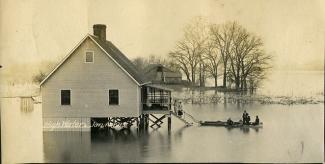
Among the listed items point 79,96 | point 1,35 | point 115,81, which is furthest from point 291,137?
point 1,35

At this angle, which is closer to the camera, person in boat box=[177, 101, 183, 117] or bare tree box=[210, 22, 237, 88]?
bare tree box=[210, 22, 237, 88]

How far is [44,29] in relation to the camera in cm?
267

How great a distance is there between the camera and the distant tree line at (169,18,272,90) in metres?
2.62

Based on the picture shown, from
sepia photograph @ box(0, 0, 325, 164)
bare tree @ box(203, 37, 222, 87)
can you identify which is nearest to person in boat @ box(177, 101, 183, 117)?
sepia photograph @ box(0, 0, 325, 164)

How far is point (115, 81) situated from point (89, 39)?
0.33 meters

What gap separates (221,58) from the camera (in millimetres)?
2650

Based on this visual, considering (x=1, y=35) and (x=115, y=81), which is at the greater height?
(x=1, y=35)

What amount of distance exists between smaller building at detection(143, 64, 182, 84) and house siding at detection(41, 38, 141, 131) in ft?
0.44

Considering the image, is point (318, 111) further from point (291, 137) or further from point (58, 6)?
Answer: point (58, 6)

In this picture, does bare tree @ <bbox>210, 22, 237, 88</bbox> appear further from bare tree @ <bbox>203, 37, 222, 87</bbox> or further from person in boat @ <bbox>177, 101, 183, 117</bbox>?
person in boat @ <bbox>177, 101, 183, 117</bbox>

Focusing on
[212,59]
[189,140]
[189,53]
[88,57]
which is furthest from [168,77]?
[88,57]

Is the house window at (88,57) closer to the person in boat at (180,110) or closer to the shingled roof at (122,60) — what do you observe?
the shingled roof at (122,60)

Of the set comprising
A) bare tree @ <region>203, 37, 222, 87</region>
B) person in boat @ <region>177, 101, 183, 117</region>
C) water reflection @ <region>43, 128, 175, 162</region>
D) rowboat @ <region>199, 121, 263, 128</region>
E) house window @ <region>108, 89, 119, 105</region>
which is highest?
bare tree @ <region>203, 37, 222, 87</region>

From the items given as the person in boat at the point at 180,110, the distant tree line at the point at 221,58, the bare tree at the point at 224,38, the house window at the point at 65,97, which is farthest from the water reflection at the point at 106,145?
the bare tree at the point at 224,38
